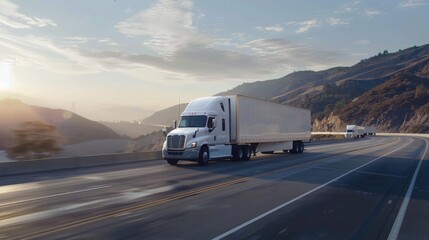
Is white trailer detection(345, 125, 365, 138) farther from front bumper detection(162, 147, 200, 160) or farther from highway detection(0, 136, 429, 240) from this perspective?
highway detection(0, 136, 429, 240)

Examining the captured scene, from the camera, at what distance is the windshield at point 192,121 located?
25400 millimetres

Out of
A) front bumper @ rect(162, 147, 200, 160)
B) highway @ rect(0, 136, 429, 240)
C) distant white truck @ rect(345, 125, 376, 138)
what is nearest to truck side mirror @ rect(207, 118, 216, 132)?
front bumper @ rect(162, 147, 200, 160)

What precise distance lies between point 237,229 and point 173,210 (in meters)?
2.38

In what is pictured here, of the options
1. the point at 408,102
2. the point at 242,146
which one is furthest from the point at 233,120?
the point at 408,102

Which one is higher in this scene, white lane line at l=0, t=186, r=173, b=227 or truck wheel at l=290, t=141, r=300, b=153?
truck wheel at l=290, t=141, r=300, b=153

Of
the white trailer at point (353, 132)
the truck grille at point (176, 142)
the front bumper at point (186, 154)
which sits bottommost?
the front bumper at point (186, 154)

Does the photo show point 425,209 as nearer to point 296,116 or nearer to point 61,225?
point 61,225

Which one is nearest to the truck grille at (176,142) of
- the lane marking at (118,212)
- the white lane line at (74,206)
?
the lane marking at (118,212)

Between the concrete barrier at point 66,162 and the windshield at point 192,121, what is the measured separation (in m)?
5.07

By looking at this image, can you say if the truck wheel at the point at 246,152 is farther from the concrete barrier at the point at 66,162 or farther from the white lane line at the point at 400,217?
the white lane line at the point at 400,217

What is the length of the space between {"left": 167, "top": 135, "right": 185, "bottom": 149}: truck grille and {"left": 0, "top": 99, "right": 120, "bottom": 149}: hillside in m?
50.7

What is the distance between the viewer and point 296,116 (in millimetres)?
38750

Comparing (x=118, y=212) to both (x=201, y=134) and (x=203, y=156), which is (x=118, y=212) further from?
A: (x=201, y=134)

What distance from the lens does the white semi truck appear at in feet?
79.4
